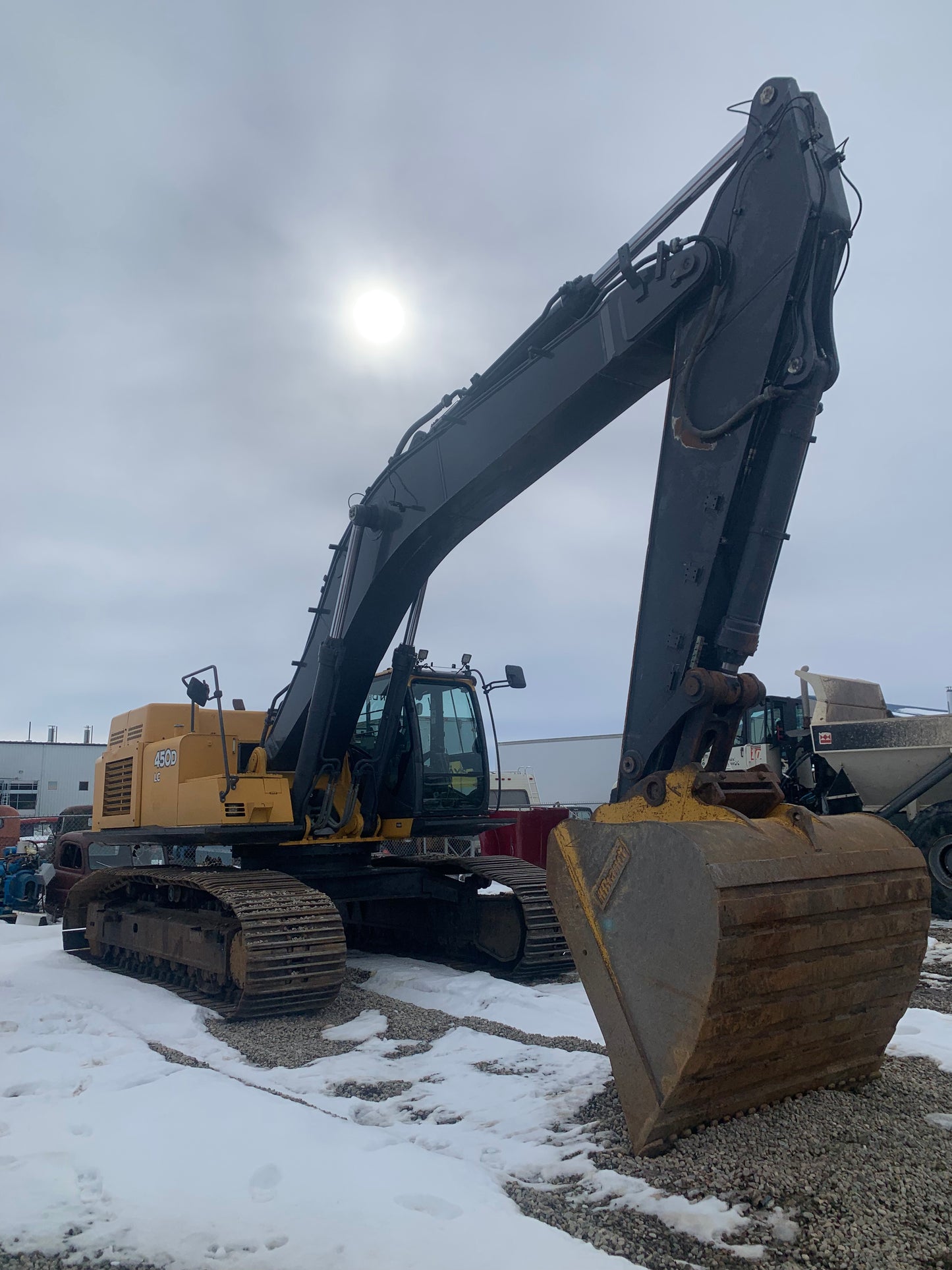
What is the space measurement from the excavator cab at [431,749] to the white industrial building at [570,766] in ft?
94.9

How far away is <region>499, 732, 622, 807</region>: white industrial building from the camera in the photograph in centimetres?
3762

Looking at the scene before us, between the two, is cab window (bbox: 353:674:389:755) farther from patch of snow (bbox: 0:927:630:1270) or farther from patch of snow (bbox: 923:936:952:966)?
patch of snow (bbox: 923:936:952:966)

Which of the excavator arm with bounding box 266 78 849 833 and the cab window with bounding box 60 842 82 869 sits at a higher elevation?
the excavator arm with bounding box 266 78 849 833

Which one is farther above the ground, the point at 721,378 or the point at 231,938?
the point at 721,378

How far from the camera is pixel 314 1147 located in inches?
141

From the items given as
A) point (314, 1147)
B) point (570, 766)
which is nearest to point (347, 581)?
point (314, 1147)

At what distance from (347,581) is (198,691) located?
5.40 ft

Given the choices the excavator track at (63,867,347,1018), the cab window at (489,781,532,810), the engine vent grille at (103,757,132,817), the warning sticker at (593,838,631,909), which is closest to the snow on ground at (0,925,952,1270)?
the excavator track at (63,867,347,1018)

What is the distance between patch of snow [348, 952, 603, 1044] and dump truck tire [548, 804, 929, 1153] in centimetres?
198

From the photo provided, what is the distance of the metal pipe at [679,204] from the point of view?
4246 millimetres

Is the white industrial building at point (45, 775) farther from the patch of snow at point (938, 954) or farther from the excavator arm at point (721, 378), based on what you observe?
the excavator arm at point (721, 378)

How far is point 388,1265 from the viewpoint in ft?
8.75

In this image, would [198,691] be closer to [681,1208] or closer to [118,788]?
[118,788]

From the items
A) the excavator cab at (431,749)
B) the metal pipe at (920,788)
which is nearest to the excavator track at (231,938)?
the excavator cab at (431,749)
